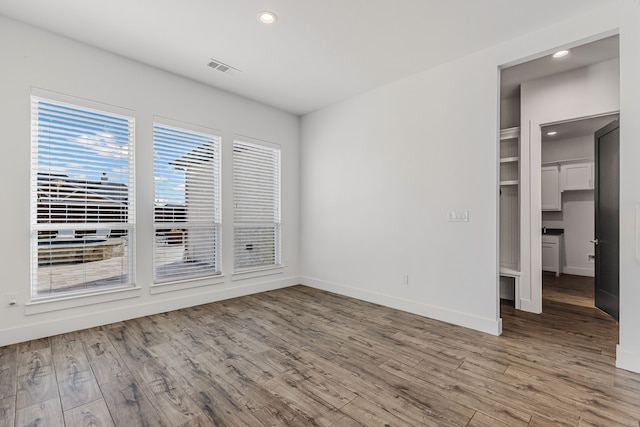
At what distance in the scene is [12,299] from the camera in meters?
2.81

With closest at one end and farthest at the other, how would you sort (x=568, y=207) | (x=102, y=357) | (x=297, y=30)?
(x=102, y=357) < (x=297, y=30) < (x=568, y=207)

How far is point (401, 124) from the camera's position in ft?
13.0

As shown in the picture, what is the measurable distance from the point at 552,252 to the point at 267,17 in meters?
6.97

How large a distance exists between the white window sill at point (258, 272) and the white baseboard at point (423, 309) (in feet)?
2.45

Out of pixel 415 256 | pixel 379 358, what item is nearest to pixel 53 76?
pixel 379 358

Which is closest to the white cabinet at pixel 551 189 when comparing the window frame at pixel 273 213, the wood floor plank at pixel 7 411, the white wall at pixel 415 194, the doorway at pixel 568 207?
the doorway at pixel 568 207

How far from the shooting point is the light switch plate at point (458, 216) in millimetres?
3375

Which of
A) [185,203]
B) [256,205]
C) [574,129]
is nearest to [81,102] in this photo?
[185,203]

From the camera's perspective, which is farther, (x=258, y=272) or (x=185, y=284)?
(x=258, y=272)

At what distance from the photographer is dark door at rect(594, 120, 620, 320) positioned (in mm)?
3139

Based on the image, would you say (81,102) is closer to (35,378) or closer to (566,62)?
(35,378)

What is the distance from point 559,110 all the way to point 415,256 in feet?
8.30

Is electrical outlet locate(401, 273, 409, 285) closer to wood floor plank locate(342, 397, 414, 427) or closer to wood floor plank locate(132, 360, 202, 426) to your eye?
wood floor plank locate(342, 397, 414, 427)

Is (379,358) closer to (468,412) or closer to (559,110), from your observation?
(468,412)
